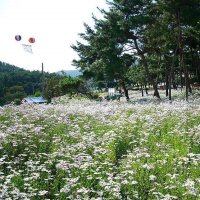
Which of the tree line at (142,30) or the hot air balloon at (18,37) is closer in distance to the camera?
the tree line at (142,30)

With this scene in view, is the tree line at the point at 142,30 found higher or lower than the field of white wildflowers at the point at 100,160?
higher

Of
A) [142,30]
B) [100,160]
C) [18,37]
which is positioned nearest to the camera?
[100,160]

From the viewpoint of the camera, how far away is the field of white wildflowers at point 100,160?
703cm

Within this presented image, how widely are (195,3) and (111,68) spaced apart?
985 cm

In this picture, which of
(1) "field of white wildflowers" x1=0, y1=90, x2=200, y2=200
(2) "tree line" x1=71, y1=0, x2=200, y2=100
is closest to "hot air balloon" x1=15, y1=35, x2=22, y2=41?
(2) "tree line" x1=71, y1=0, x2=200, y2=100

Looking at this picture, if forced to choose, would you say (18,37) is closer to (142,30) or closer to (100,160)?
(142,30)

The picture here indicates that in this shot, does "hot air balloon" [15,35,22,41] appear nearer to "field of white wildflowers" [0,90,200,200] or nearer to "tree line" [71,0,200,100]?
"tree line" [71,0,200,100]

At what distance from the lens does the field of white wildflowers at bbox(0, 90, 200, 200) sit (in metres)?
7.03

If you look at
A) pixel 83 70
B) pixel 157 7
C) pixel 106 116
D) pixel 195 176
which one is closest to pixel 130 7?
pixel 157 7

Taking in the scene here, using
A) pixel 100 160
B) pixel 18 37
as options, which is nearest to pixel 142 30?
pixel 18 37

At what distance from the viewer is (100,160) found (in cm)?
981

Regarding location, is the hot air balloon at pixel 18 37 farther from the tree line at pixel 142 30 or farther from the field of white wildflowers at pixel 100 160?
the field of white wildflowers at pixel 100 160

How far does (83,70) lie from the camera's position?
46.7 metres

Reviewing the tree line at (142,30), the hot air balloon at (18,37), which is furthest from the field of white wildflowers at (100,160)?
the hot air balloon at (18,37)
